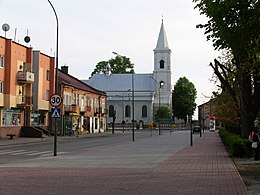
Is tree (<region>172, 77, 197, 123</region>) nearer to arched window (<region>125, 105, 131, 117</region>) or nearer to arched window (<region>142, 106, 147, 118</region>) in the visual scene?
arched window (<region>142, 106, 147, 118</region>)

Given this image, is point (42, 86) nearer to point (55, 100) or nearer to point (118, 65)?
point (55, 100)

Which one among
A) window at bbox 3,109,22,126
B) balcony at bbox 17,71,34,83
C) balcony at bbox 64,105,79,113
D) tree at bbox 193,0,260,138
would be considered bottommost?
window at bbox 3,109,22,126

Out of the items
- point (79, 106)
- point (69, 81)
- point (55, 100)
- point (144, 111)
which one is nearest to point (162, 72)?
point (144, 111)

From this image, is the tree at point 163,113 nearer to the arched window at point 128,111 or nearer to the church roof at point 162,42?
the arched window at point 128,111

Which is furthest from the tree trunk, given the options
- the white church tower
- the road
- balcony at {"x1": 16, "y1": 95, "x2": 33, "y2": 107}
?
the white church tower

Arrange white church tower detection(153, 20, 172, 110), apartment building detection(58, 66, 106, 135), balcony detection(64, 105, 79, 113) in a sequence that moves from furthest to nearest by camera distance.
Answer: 1. white church tower detection(153, 20, 172, 110)
2. balcony detection(64, 105, 79, 113)
3. apartment building detection(58, 66, 106, 135)

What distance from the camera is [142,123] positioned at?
115 meters

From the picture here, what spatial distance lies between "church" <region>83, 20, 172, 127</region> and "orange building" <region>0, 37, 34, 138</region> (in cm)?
6660

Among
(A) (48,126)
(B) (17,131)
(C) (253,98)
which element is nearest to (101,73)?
(A) (48,126)

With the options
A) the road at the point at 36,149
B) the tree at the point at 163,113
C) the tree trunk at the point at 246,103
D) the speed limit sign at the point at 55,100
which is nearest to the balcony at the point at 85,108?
the road at the point at 36,149

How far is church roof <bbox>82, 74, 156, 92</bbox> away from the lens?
122938mm

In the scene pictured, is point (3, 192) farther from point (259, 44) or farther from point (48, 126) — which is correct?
point (48, 126)

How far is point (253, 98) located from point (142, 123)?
87.0 meters

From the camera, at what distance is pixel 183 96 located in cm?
12738
